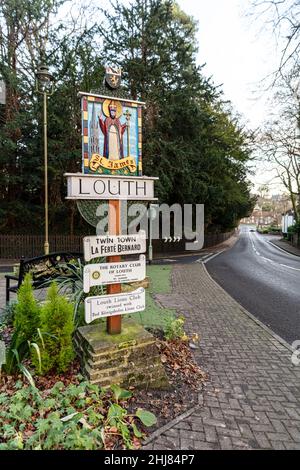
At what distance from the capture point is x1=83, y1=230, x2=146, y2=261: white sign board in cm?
276

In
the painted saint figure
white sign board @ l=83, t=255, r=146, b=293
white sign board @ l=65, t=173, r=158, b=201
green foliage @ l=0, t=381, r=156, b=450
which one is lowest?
green foliage @ l=0, t=381, r=156, b=450

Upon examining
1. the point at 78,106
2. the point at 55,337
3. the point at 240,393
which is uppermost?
the point at 78,106

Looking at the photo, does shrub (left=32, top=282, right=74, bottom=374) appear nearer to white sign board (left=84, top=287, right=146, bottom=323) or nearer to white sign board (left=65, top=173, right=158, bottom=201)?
white sign board (left=84, top=287, right=146, bottom=323)

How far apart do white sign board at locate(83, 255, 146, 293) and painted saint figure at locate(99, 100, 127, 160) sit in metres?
1.15

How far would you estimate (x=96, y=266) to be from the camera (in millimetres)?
2785

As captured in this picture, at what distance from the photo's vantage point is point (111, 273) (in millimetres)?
2871

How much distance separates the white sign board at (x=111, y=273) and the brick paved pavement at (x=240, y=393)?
1378 mm

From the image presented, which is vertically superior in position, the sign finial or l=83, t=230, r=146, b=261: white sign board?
the sign finial

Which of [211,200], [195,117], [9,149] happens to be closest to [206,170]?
[211,200]

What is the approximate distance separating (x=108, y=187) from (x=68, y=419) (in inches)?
82.3

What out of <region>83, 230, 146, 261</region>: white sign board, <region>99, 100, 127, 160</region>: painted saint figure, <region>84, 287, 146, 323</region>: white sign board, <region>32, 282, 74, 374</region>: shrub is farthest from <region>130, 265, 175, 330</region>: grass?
<region>99, 100, 127, 160</region>: painted saint figure

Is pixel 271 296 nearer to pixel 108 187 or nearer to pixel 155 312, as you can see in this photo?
pixel 155 312

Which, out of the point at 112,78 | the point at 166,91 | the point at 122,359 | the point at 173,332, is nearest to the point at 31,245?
the point at 166,91

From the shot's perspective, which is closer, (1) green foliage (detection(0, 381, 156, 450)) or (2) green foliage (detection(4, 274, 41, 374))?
(1) green foliage (detection(0, 381, 156, 450))
